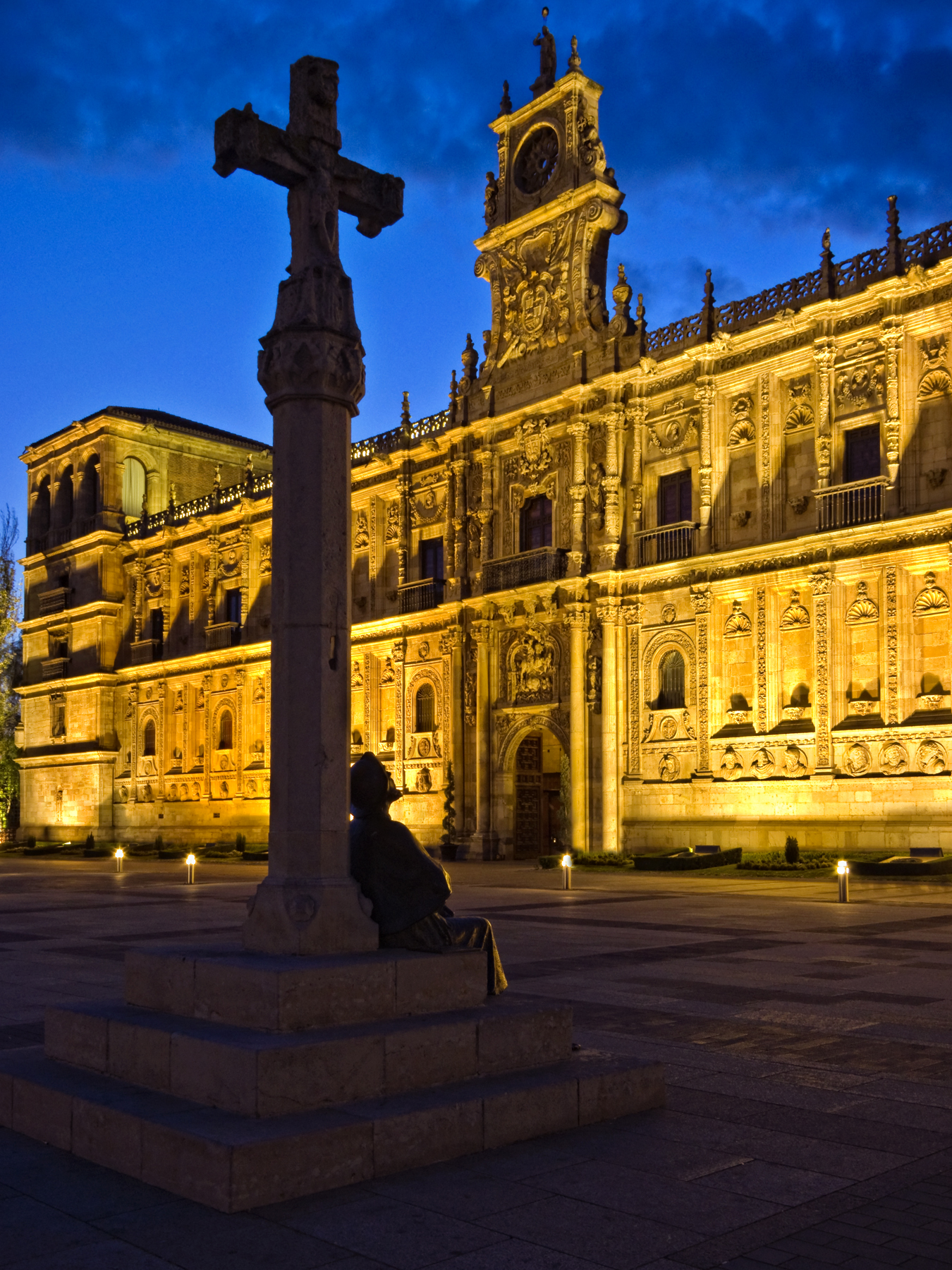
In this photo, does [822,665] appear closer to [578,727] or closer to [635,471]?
[578,727]

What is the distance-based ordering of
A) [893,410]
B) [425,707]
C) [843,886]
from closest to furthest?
[843,886]
[893,410]
[425,707]

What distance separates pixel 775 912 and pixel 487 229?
92.8ft

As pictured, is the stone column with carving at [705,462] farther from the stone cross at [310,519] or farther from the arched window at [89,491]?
the arched window at [89,491]

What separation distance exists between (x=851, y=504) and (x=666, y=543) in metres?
5.77

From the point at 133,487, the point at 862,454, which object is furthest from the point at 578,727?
the point at 133,487

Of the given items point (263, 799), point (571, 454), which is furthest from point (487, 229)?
point (263, 799)

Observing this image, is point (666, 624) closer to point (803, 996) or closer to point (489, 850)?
point (489, 850)

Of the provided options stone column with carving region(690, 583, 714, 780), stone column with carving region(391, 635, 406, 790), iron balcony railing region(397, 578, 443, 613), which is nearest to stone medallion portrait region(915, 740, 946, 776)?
stone column with carving region(690, 583, 714, 780)

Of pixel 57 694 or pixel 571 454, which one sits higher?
pixel 571 454

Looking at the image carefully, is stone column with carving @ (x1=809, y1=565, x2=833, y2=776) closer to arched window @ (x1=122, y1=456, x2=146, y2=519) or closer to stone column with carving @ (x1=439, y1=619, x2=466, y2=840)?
stone column with carving @ (x1=439, y1=619, x2=466, y2=840)

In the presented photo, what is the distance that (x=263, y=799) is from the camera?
4853 centimetres

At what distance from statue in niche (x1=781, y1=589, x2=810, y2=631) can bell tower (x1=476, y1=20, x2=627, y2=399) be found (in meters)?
9.98

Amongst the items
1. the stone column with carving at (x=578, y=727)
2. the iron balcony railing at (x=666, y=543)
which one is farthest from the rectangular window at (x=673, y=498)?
the stone column with carving at (x=578, y=727)

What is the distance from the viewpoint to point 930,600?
2831 centimetres
